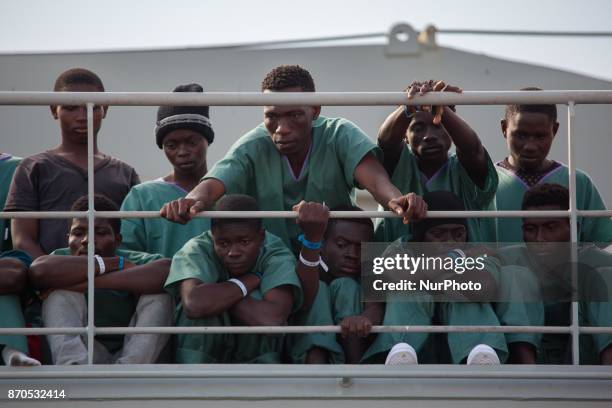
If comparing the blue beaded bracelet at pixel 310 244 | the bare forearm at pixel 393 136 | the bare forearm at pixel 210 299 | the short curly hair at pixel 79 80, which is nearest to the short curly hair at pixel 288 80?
the bare forearm at pixel 393 136

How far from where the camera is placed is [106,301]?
11.6ft

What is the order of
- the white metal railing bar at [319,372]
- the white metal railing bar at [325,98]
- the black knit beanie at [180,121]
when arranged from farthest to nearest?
the black knit beanie at [180,121] → the white metal railing bar at [325,98] → the white metal railing bar at [319,372]

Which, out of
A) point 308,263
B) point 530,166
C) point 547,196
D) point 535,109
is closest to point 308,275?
point 308,263

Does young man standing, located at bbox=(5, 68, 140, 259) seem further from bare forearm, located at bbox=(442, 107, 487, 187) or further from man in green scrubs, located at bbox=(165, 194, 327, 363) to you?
bare forearm, located at bbox=(442, 107, 487, 187)

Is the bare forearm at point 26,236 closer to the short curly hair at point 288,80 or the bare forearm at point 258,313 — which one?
the bare forearm at point 258,313

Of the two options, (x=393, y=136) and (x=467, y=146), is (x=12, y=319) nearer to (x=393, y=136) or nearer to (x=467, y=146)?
(x=393, y=136)

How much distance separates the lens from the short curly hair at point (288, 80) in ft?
12.3

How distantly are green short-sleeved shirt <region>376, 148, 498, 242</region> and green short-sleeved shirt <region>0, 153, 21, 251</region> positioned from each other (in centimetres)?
139

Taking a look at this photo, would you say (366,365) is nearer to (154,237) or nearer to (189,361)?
(189,361)

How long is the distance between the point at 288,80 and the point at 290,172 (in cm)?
33

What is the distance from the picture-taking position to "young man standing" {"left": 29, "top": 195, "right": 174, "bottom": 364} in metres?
3.35

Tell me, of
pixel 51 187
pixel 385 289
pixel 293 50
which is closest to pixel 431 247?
pixel 385 289

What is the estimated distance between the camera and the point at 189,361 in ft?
11.2

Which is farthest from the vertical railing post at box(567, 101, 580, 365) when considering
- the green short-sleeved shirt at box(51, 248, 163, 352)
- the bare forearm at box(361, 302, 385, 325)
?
the green short-sleeved shirt at box(51, 248, 163, 352)
